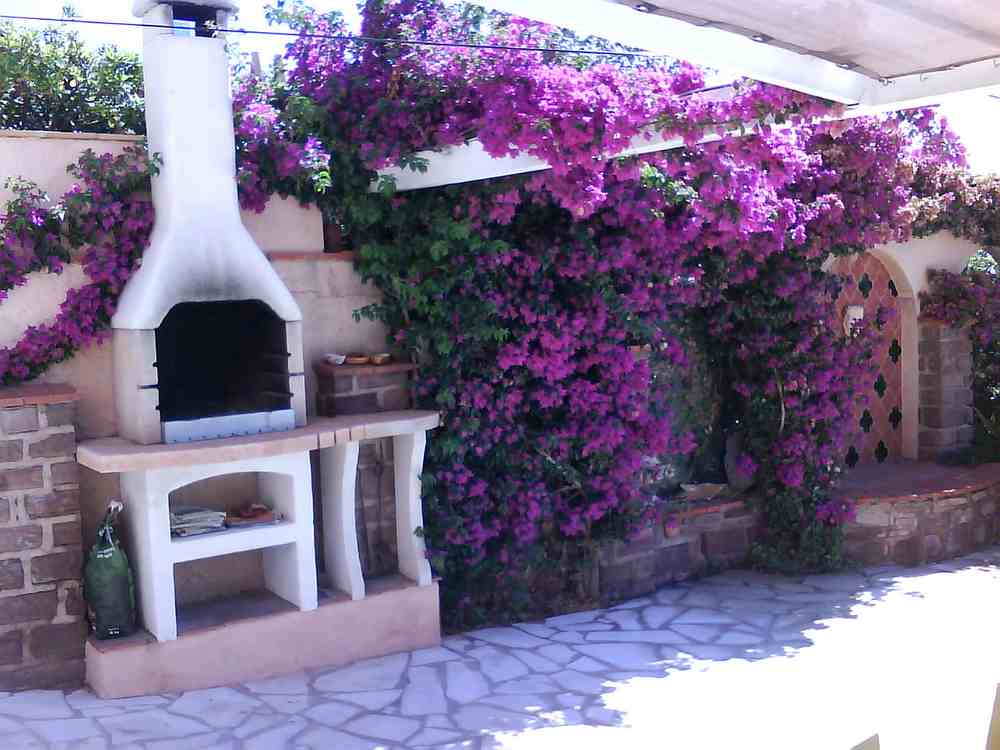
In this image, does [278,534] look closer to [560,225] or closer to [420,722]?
[420,722]

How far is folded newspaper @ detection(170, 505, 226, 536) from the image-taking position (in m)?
5.77

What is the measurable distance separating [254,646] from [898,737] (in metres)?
3.43

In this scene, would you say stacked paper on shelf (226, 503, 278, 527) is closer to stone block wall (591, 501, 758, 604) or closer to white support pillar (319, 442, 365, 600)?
white support pillar (319, 442, 365, 600)

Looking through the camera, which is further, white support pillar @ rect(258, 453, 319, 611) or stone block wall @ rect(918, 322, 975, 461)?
stone block wall @ rect(918, 322, 975, 461)

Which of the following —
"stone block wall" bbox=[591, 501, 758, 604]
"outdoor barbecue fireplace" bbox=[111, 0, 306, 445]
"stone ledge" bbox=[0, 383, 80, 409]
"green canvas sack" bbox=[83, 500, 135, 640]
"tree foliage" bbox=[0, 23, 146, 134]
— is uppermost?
"tree foliage" bbox=[0, 23, 146, 134]

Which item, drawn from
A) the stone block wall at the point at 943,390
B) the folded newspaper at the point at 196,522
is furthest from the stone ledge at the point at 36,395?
the stone block wall at the point at 943,390

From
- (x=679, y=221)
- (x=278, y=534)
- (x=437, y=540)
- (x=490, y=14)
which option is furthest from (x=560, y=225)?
(x=278, y=534)

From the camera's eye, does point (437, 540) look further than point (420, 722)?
Yes

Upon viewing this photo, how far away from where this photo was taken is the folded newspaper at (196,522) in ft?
18.9

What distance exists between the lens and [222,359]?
21.5ft

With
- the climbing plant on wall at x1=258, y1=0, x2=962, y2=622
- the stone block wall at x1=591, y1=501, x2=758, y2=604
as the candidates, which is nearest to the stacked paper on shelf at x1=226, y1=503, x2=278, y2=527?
the climbing plant on wall at x1=258, y1=0, x2=962, y2=622

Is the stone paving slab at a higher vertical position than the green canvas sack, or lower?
lower

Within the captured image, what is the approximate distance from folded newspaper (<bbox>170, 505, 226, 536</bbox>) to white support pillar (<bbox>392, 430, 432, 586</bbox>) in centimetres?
117

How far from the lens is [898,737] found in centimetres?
527
